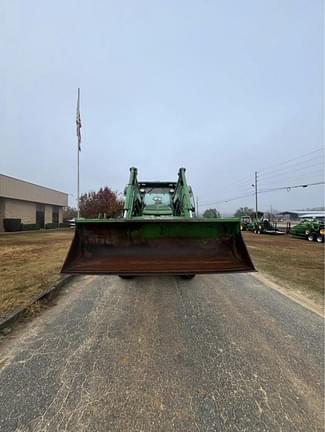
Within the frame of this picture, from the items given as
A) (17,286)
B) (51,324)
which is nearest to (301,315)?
(51,324)

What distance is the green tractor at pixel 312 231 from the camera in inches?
680

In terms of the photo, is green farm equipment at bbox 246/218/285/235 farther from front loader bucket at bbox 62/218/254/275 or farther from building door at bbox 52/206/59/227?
building door at bbox 52/206/59/227

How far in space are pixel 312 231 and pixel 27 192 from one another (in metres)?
28.9

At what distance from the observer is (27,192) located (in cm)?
2922

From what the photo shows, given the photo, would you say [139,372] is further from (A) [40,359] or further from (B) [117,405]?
(A) [40,359]

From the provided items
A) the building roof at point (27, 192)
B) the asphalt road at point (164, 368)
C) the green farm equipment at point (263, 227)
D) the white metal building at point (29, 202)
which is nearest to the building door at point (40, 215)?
the white metal building at point (29, 202)

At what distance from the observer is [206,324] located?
347 cm

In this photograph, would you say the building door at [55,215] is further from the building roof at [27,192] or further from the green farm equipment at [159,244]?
the green farm equipment at [159,244]

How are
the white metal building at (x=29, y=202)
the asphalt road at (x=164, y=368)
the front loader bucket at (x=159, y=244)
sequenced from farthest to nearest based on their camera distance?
1. the white metal building at (x=29, y=202)
2. the front loader bucket at (x=159, y=244)
3. the asphalt road at (x=164, y=368)

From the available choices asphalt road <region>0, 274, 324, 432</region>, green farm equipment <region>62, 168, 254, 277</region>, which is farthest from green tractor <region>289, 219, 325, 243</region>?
green farm equipment <region>62, 168, 254, 277</region>

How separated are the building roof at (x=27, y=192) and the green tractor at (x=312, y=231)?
26888 millimetres

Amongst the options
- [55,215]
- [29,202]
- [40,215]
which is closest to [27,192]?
[29,202]

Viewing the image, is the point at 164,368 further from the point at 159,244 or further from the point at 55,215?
the point at 55,215

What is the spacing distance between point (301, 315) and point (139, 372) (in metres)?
2.79
